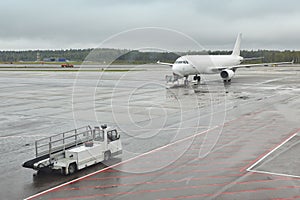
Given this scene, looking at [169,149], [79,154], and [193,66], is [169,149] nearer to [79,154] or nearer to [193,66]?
[79,154]

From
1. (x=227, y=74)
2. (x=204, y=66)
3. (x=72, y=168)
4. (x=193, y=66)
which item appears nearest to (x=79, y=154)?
(x=72, y=168)

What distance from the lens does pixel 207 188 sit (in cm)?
1351

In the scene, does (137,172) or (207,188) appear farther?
(137,172)

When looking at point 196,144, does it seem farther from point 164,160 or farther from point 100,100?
point 100,100

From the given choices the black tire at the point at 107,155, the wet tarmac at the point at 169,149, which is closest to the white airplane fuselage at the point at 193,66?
the wet tarmac at the point at 169,149

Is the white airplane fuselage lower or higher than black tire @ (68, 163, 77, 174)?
higher

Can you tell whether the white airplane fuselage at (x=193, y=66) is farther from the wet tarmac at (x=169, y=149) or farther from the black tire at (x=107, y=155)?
the black tire at (x=107, y=155)

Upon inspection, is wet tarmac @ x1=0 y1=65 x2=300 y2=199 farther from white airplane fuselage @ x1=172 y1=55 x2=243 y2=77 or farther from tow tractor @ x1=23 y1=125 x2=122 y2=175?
white airplane fuselage @ x1=172 y1=55 x2=243 y2=77

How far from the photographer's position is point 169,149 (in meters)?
19.2

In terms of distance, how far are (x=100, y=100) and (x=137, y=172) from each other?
25486 mm

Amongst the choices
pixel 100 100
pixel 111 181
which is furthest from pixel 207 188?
pixel 100 100

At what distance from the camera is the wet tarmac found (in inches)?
531

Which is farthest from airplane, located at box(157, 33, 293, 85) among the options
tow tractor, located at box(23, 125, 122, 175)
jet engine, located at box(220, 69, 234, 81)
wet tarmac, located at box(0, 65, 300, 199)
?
tow tractor, located at box(23, 125, 122, 175)

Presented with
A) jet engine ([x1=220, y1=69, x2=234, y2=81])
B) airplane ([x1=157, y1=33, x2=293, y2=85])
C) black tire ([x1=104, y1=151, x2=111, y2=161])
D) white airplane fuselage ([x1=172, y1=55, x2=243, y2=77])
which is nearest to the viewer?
black tire ([x1=104, y1=151, x2=111, y2=161])
